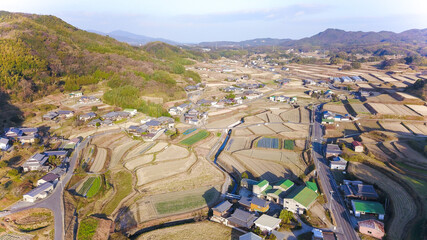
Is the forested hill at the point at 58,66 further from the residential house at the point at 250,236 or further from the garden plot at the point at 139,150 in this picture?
the residential house at the point at 250,236

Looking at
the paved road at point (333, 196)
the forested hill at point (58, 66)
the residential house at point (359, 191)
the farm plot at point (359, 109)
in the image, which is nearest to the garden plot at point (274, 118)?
the paved road at point (333, 196)

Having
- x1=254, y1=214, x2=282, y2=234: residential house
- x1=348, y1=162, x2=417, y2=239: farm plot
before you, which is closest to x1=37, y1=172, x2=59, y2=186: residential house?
x1=254, y1=214, x2=282, y2=234: residential house

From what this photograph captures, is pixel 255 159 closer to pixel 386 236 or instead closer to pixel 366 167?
pixel 366 167

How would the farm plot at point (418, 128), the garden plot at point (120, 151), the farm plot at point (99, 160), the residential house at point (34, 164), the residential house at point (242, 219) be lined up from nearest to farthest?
the residential house at point (242, 219) < the residential house at point (34, 164) < the farm plot at point (99, 160) < the garden plot at point (120, 151) < the farm plot at point (418, 128)

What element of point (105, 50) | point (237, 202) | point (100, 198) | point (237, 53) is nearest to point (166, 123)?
point (100, 198)

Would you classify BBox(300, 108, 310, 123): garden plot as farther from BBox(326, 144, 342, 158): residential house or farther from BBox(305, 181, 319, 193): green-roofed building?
BBox(305, 181, 319, 193): green-roofed building

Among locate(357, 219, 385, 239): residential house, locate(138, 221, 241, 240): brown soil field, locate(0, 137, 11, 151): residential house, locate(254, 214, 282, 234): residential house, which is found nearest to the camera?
locate(357, 219, 385, 239): residential house

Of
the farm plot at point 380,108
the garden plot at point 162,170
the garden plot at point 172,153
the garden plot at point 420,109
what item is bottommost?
the garden plot at point 162,170
